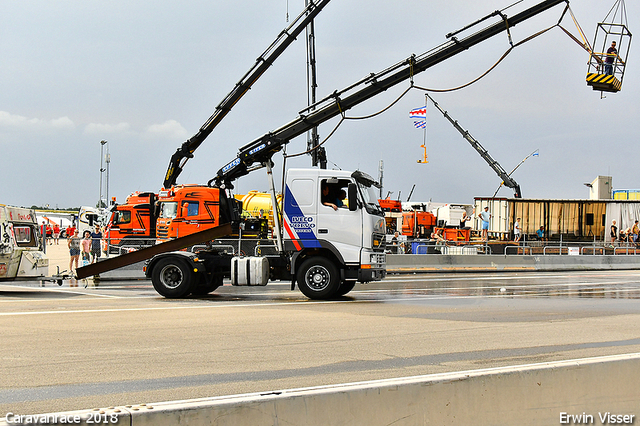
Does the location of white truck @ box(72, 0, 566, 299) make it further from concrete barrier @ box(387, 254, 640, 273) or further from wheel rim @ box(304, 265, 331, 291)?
concrete barrier @ box(387, 254, 640, 273)

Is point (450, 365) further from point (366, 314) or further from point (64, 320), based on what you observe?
point (64, 320)

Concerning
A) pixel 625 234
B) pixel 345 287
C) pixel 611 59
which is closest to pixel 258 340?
pixel 345 287

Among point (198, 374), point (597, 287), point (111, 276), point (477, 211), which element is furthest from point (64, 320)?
point (477, 211)

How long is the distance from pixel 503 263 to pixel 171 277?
1851cm

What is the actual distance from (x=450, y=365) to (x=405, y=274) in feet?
59.7

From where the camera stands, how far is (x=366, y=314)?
437 inches

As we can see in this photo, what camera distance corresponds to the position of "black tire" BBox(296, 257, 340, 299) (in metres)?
13.2

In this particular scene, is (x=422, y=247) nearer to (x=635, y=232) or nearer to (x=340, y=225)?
(x=340, y=225)

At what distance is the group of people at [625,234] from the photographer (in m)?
35.7

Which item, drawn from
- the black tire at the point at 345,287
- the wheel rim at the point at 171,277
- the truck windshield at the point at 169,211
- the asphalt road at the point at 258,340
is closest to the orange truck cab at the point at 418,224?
the truck windshield at the point at 169,211

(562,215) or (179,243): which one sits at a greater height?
(562,215)

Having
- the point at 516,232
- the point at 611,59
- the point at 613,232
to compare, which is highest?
the point at 611,59

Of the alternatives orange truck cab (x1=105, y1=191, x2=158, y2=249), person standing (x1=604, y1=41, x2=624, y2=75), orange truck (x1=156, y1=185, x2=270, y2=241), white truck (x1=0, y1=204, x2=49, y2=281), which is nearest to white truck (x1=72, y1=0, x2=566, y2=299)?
white truck (x1=0, y1=204, x2=49, y2=281)

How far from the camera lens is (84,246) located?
23047 millimetres
